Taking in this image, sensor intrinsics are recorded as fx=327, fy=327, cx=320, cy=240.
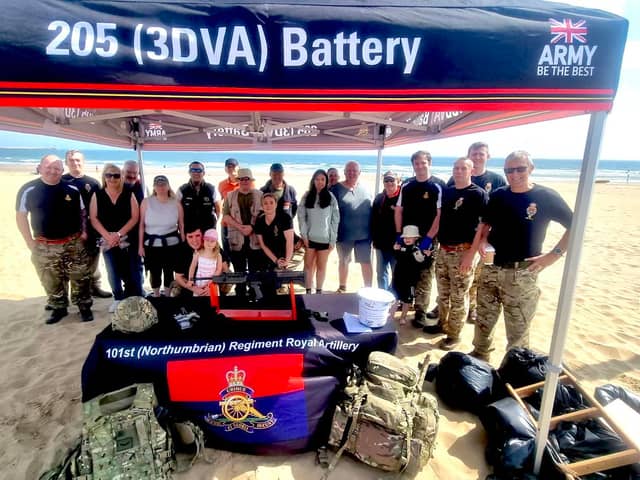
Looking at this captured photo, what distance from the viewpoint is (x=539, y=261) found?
266 centimetres

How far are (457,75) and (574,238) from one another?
3.50 ft

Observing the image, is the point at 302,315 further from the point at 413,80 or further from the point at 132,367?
the point at 413,80

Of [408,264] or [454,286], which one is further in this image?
[408,264]

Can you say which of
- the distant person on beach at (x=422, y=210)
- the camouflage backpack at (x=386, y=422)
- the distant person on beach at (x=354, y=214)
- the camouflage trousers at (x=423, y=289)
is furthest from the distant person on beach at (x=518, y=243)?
the distant person on beach at (x=354, y=214)

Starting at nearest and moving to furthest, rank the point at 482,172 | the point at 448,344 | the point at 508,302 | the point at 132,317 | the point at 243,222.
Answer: the point at 132,317, the point at 508,302, the point at 448,344, the point at 482,172, the point at 243,222

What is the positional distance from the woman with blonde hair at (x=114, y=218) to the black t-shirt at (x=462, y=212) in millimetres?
3543

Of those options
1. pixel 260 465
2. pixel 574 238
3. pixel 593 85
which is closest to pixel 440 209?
pixel 574 238

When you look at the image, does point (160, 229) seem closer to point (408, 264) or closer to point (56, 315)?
point (56, 315)

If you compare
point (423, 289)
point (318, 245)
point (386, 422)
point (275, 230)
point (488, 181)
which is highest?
point (488, 181)

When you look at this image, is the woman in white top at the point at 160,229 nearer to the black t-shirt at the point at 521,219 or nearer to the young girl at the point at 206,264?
the young girl at the point at 206,264

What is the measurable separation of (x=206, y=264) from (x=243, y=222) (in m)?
1.18

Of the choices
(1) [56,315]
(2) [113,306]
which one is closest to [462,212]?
(2) [113,306]

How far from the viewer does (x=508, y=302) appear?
2.82m

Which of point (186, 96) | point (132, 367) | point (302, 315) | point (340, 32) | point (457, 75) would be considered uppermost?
point (340, 32)
